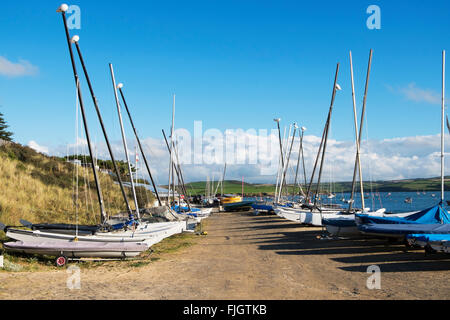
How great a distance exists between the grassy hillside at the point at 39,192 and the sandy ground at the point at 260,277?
1048cm

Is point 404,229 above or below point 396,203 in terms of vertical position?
above

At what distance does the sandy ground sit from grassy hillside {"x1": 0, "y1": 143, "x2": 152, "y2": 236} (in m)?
10.5

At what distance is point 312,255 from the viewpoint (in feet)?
53.3

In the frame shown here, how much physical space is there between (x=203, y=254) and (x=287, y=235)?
27.7 feet

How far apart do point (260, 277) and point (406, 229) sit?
794cm

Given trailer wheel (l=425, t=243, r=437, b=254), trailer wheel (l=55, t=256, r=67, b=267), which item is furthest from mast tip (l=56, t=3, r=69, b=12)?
trailer wheel (l=425, t=243, r=437, b=254)

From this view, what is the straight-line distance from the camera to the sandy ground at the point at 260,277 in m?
9.78

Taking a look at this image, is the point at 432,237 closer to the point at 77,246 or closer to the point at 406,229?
the point at 406,229

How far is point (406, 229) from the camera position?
53.5 ft

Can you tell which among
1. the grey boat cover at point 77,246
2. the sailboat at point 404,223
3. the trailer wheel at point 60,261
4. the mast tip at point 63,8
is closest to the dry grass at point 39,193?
the grey boat cover at point 77,246

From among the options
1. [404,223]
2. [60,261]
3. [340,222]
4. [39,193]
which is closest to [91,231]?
[60,261]

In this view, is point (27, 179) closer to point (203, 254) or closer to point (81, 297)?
point (203, 254)

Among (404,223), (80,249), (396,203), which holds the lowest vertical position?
(396,203)
